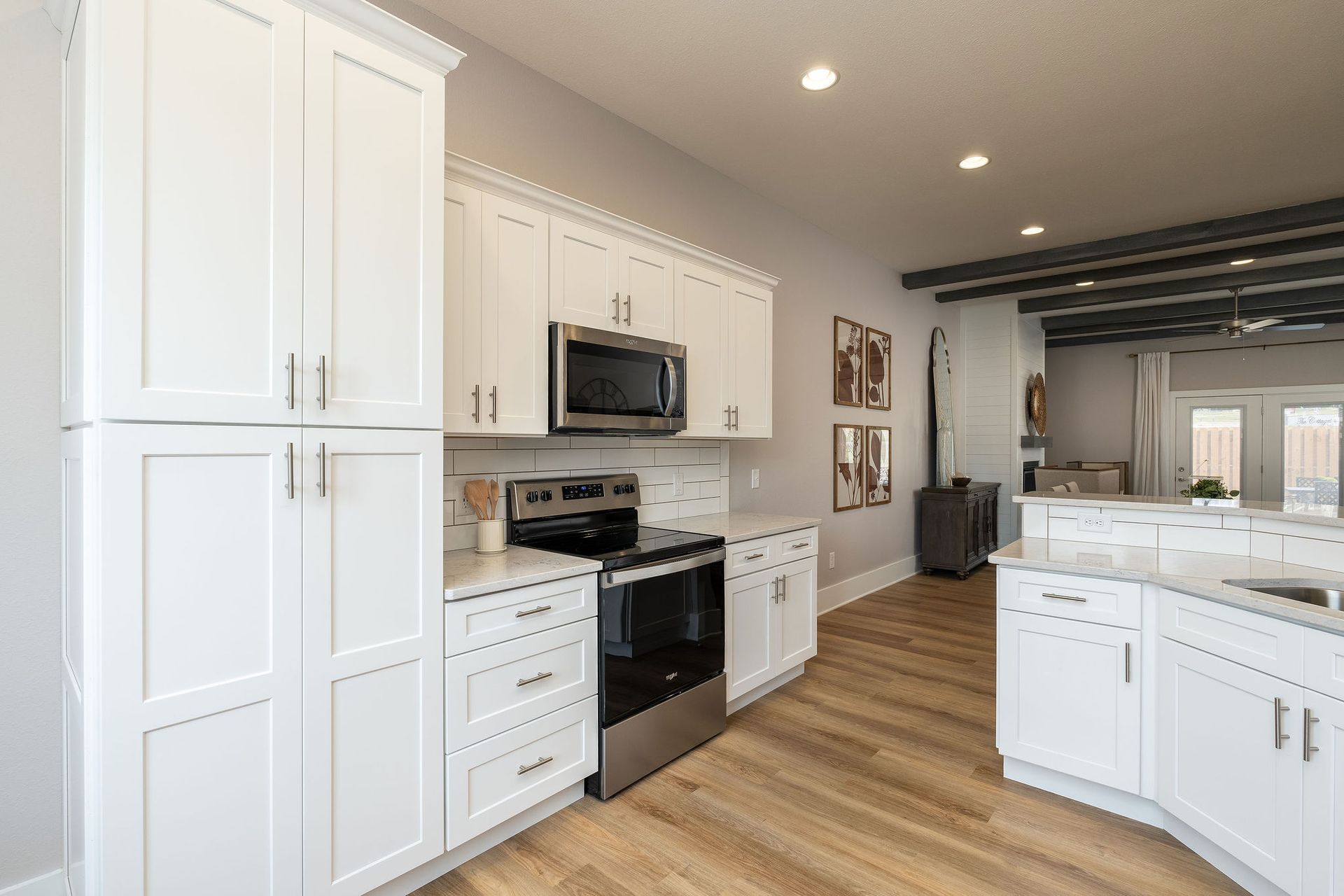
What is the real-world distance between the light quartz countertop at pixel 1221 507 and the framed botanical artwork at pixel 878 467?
245cm

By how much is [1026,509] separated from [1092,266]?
3.99 meters

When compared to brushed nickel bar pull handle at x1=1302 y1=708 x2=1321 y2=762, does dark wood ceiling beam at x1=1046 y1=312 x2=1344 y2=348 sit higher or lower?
higher

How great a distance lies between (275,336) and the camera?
1587mm

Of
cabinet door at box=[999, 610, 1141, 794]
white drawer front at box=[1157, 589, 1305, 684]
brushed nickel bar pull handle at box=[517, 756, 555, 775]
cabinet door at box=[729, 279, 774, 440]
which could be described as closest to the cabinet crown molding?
cabinet door at box=[729, 279, 774, 440]

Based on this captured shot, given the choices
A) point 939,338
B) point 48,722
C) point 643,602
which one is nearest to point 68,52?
point 48,722

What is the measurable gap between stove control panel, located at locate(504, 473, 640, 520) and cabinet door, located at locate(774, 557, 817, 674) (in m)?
0.89

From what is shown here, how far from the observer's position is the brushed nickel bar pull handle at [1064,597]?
235 centimetres

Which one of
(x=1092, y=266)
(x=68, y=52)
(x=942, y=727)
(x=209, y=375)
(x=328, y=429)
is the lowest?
(x=942, y=727)

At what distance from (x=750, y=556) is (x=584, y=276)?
1.51 metres

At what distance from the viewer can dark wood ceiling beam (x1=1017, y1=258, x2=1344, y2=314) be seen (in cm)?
560

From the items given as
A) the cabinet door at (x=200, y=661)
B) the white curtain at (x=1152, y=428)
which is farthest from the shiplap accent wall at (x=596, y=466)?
the white curtain at (x=1152, y=428)

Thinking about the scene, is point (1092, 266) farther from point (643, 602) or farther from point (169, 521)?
point (169, 521)

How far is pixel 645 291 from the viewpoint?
9.53 feet

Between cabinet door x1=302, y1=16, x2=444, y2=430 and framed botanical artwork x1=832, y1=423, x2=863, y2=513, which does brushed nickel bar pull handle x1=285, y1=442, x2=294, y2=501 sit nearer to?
cabinet door x1=302, y1=16, x2=444, y2=430
